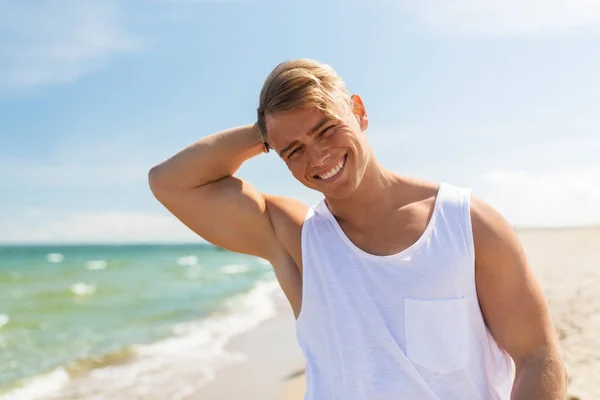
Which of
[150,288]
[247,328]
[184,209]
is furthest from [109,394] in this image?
[150,288]

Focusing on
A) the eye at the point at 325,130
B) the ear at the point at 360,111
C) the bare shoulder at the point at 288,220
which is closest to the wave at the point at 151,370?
the bare shoulder at the point at 288,220

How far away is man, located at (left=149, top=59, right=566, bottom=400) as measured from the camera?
5.86 feet

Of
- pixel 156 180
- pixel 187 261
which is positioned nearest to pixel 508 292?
pixel 156 180

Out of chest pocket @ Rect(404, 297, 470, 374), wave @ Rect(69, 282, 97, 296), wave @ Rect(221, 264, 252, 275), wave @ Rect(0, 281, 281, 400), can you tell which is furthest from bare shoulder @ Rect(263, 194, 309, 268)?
wave @ Rect(221, 264, 252, 275)

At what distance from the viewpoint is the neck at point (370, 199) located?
2.02m

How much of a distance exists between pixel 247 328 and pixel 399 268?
1004 centimetres

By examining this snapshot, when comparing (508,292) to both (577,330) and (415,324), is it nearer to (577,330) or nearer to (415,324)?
(415,324)

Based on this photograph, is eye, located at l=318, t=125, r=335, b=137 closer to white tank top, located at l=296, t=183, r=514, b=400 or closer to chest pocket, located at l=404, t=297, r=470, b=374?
white tank top, located at l=296, t=183, r=514, b=400

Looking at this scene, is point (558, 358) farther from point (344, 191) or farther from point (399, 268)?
point (344, 191)

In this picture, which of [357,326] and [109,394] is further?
[109,394]

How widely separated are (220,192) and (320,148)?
666 mm

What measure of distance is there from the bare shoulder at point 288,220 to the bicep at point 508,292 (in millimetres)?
678

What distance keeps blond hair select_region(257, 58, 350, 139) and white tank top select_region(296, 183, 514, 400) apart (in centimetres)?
51

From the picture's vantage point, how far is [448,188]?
1943 mm
